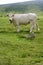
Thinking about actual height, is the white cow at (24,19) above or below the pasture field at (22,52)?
above

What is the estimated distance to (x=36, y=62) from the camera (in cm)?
1223

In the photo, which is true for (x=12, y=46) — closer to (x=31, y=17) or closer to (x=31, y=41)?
(x=31, y=41)

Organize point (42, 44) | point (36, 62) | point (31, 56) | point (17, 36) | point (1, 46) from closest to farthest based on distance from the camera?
point (36, 62) → point (31, 56) → point (1, 46) → point (42, 44) → point (17, 36)

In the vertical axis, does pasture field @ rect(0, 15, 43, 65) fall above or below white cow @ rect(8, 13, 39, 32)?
below

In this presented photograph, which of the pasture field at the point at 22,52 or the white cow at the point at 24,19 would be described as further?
the white cow at the point at 24,19

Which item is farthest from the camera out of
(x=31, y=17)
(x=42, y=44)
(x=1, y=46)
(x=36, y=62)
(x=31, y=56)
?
(x=31, y=17)

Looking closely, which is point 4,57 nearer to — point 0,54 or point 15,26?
point 0,54

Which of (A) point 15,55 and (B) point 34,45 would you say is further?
(B) point 34,45

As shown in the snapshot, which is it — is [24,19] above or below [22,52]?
above

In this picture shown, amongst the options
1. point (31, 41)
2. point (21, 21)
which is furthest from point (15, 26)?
point (31, 41)

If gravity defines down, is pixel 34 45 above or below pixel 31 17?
below

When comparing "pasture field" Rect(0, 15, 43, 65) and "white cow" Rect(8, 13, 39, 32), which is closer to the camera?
"pasture field" Rect(0, 15, 43, 65)

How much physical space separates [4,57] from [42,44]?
4683 mm

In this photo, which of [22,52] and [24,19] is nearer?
[22,52]
